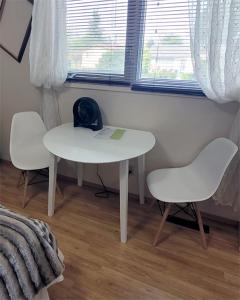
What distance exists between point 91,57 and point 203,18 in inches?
40.7

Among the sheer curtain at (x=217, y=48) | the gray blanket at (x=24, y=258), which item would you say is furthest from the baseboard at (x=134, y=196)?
the gray blanket at (x=24, y=258)

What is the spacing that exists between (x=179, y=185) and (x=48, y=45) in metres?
1.62

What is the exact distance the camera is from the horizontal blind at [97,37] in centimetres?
201

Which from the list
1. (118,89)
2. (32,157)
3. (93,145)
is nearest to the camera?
(93,145)

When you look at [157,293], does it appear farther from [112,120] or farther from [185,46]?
[185,46]

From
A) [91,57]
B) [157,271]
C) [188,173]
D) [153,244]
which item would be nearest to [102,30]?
[91,57]

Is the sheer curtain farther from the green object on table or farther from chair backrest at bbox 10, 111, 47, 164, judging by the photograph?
chair backrest at bbox 10, 111, 47, 164

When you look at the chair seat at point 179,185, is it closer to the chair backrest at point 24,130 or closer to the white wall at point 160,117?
the white wall at point 160,117

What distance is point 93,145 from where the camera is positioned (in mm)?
1773

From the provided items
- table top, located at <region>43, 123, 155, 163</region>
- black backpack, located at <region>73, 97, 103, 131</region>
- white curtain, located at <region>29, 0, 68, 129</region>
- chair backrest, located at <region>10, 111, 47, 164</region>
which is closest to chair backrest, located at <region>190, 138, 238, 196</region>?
table top, located at <region>43, 123, 155, 163</region>

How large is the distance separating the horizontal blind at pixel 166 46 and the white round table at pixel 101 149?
473mm

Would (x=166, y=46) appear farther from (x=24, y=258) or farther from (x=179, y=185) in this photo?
(x=24, y=258)

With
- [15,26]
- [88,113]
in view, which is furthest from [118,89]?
[15,26]

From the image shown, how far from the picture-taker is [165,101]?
1.97m
